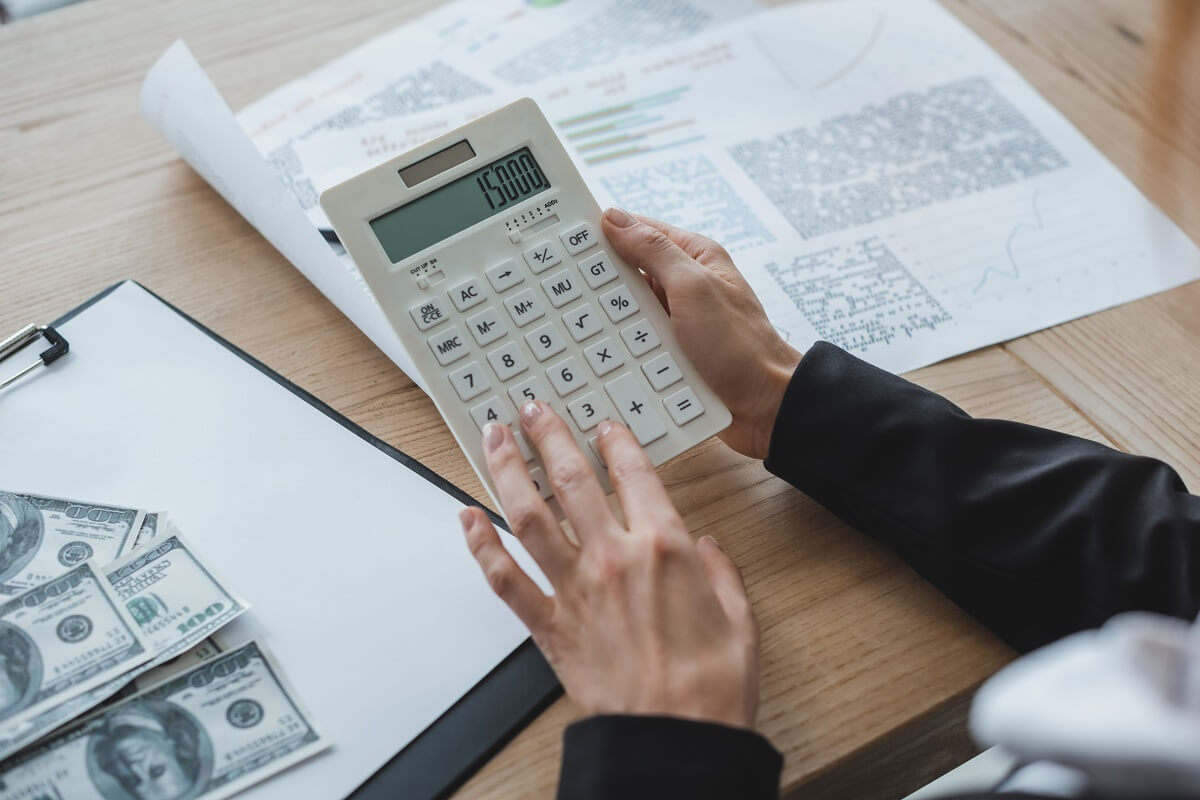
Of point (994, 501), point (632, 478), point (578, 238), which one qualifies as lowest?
point (994, 501)

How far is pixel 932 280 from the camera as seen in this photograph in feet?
2.22

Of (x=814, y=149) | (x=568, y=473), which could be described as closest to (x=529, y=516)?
(x=568, y=473)

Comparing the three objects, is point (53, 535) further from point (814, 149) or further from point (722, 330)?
point (814, 149)

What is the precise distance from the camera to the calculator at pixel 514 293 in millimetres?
500

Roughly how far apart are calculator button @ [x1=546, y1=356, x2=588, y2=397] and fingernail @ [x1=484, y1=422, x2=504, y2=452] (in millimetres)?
41

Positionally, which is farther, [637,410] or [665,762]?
[637,410]

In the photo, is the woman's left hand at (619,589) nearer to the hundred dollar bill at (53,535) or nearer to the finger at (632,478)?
the finger at (632,478)

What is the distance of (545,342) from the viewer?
0.51m

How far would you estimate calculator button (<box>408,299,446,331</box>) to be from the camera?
0.50 metres

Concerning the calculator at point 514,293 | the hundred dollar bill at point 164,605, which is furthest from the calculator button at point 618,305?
the hundred dollar bill at point 164,605

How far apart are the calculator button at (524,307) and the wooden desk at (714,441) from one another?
96mm

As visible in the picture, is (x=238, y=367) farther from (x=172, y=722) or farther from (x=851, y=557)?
(x=851, y=557)

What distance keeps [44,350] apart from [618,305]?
35cm

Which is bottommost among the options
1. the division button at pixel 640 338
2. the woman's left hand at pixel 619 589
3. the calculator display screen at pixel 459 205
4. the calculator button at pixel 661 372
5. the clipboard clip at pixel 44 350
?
the woman's left hand at pixel 619 589
